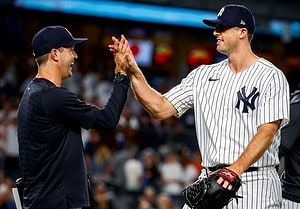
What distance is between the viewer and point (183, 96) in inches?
224

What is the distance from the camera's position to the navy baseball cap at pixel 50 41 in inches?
204

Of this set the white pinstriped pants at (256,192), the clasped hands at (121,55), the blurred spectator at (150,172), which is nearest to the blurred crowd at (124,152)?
the blurred spectator at (150,172)

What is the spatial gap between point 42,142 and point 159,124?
32.7 feet

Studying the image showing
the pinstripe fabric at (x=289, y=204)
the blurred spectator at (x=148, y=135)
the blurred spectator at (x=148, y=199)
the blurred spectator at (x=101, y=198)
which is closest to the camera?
the pinstripe fabric at (x=289, y=204)

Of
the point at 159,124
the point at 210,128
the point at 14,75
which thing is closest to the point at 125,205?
the point at 159,124

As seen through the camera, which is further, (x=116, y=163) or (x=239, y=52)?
(x=116, y=163)

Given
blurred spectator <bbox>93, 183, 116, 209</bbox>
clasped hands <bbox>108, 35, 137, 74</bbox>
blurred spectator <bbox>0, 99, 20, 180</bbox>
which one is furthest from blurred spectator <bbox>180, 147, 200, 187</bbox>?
clasped hands <bbox>108, 35, 137, 74</bbox>

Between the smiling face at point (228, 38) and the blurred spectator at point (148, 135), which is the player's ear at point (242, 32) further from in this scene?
the blurred spectator at point (148, 135)

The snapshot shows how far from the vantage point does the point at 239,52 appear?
5.42 m

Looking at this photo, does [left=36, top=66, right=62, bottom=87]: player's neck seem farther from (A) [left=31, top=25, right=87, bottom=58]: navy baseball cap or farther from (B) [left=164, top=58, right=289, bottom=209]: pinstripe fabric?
(B) [left=164, top=58, right=289, bottom=209]: pinstripe fabric

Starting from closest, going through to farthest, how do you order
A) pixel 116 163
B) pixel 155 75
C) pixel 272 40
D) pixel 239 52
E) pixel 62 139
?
pixel 62 139 → pixel 239 52 → pixel 116 163 → pixel 272 40 → pixel 155 75

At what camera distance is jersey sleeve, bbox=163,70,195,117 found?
5.69 m

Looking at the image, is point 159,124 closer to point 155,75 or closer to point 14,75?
point 14,75

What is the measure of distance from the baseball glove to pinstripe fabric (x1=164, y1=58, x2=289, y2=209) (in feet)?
0.69
